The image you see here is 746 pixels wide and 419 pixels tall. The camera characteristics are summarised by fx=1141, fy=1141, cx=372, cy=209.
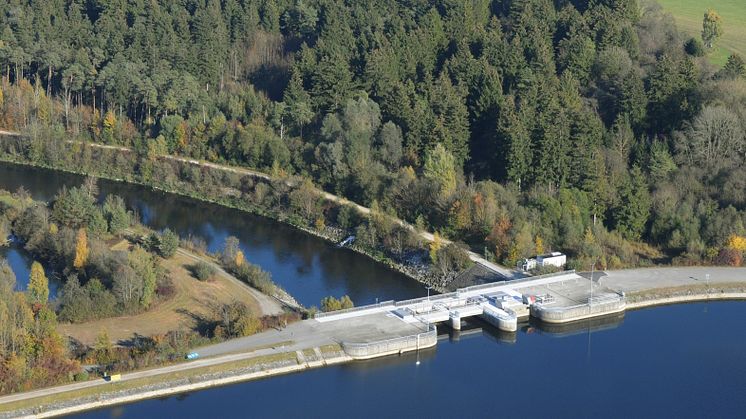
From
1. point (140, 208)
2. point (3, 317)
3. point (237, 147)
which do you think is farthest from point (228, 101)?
point (3, 317)

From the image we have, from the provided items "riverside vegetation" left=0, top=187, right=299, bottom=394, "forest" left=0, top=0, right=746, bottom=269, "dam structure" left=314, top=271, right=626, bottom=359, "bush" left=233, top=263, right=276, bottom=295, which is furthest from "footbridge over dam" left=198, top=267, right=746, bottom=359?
"bush" left=233, top=263, right=276, bottom=295

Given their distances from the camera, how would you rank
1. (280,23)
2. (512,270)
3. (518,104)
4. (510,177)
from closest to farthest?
(512,270) → (510,177) → (518,104) → (280,23)

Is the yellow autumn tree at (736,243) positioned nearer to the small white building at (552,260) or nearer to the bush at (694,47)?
the small white building at (552,260)

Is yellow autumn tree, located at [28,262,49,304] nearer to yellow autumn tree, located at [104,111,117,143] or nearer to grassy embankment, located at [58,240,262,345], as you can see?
grassy embankment, located at [58,240,262,345]

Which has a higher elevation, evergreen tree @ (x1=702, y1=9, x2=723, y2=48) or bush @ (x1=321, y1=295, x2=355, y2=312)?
evergreen tree @ (x1=702, y1=9, x2=723, y2=48)

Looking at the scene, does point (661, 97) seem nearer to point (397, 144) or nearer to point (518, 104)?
point (518, 104)

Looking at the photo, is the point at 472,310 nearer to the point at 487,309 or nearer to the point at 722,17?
the point at 487,309
